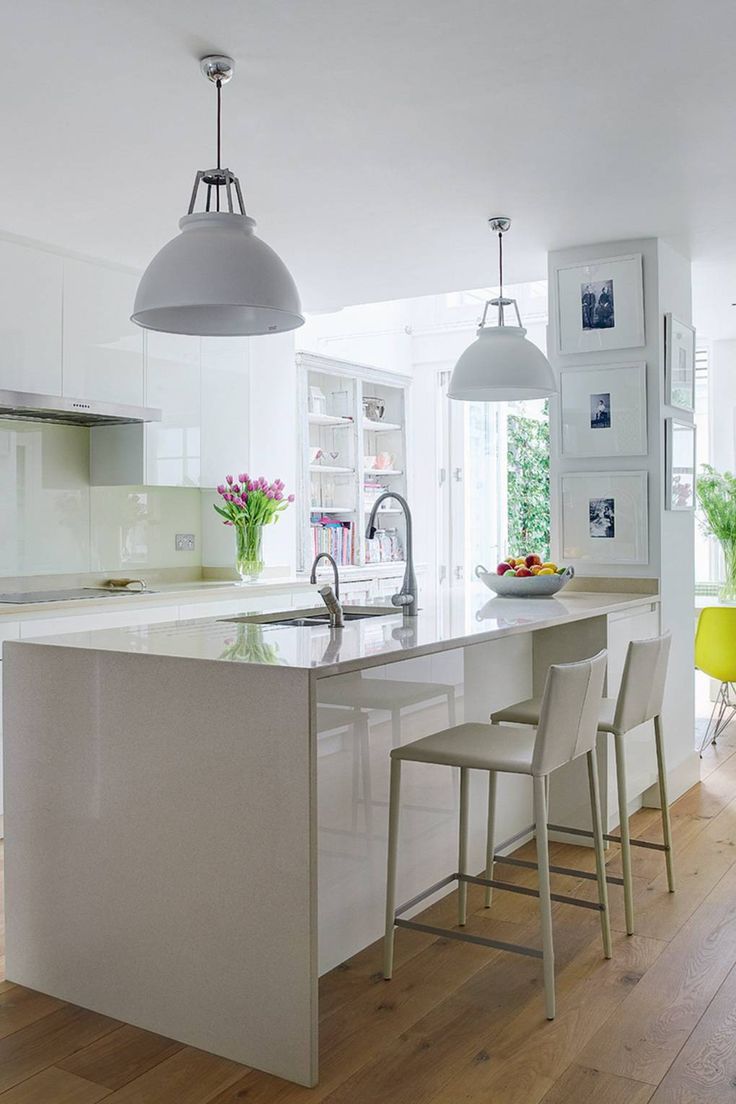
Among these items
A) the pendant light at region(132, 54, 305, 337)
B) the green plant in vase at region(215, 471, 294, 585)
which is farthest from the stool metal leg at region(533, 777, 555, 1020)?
the green plant in vase at region(215, 471, 294, 585)

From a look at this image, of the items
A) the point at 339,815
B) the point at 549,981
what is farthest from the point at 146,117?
the point at 549,981

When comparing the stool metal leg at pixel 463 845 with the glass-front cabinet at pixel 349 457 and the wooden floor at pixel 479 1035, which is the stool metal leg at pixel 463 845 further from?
the glass-front cabinet at pixel 349 457

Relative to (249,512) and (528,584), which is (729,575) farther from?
(249,512)

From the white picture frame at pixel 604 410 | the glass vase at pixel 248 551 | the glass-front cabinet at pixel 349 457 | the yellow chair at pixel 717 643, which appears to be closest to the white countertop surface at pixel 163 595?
the glass vase at pixel 248 551

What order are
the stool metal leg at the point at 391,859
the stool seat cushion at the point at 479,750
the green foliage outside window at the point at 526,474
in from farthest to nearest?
the green foliage outside window at the point at 526,474 → the stool metal leg at the point at 391,859 → the stool seat cushion at the point at 479,750

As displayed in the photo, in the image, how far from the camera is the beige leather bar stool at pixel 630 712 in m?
3.10

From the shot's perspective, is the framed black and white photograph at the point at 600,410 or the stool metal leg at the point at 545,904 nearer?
the stool metal leg at the point at 545,904

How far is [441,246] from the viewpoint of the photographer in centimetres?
458

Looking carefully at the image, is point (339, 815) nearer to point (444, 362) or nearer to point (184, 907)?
point (184, 907)

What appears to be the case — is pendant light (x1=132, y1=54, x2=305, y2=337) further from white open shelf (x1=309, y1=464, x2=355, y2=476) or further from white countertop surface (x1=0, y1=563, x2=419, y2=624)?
white open shelf (x1=309, y1=464, x2=355, y2=476)

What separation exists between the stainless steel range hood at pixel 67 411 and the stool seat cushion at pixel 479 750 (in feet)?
8.25

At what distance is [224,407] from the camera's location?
5633 mm

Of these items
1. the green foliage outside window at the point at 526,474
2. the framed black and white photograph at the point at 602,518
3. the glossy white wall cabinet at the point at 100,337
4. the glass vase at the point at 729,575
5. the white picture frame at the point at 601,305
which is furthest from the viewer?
the green foliage outside window at the point at 526,474

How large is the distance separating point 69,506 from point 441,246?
Result: 2250mm
